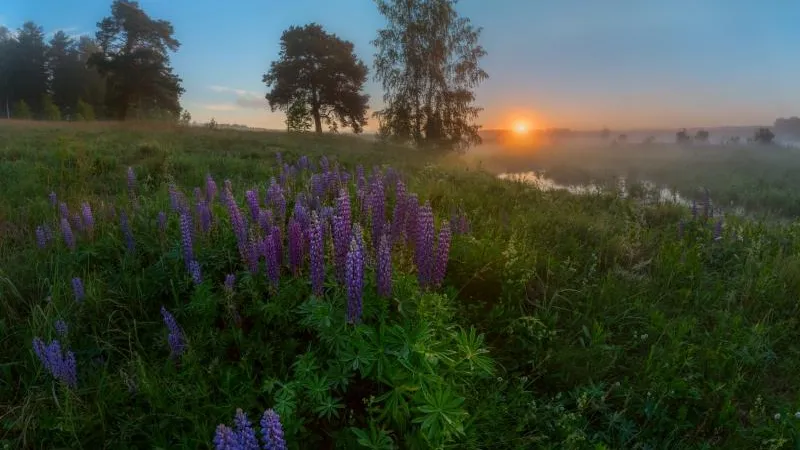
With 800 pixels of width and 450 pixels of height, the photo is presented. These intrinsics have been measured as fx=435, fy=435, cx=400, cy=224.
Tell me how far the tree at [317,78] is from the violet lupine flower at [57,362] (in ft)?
118

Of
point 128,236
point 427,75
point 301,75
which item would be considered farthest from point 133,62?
point 128,236

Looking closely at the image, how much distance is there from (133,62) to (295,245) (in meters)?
42.9

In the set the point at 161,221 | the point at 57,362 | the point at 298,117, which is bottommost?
the point at 57,362

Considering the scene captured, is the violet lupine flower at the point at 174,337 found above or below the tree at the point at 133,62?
below

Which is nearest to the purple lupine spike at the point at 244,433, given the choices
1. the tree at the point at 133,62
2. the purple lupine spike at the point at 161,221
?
the purple lupine spike at the point at 161,221

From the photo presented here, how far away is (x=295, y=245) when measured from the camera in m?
3.22

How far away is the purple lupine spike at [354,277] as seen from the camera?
2.37m

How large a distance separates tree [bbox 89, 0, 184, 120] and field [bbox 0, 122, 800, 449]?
125 ft

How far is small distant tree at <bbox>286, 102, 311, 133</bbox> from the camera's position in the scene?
122 ft

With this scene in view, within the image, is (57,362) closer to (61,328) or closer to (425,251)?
(61,328)

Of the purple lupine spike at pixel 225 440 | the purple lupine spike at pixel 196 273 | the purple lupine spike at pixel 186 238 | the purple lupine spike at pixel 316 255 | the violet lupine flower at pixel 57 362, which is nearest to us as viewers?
the purple lupine spike at pixel 225 440

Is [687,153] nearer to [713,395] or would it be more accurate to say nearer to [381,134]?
[381,134]

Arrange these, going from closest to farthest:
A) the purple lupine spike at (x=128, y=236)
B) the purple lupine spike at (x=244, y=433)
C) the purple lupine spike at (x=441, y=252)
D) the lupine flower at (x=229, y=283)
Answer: the purple lupine spike at (x=244, y=433) < the purple lupine spike at (x=441, y=252) < the lupine flower at (x=229, y=283) < the purple lupine spike at (x=128, y=236)

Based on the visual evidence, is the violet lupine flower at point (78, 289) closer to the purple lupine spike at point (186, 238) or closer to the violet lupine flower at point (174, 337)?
the purple lupine spike at point (186, 238)
